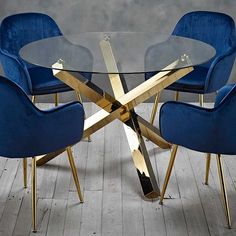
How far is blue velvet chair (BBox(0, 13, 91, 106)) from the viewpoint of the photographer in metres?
3.98

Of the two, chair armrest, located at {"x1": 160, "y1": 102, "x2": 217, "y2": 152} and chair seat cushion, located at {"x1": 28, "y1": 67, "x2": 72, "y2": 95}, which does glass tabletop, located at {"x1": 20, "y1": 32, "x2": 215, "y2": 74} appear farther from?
chair armrest, located at {"x1": 160, "y1": 102, "x2": 217, "y2": 152}

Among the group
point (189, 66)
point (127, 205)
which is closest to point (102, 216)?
point (127, 205)

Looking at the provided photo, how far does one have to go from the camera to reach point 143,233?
121 inches

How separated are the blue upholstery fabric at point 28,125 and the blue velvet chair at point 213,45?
1.24 metres

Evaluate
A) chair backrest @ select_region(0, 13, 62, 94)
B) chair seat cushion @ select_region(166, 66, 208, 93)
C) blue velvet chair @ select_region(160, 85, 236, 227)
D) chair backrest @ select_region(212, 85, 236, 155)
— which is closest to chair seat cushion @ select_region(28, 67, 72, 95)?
chair backrest @ select_region(0, 13, 62, 94)

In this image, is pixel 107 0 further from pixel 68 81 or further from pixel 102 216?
pixel 102 216

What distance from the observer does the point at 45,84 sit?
404cm

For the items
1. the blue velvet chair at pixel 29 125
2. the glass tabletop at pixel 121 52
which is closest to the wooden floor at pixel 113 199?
the blue velvet chair at pixel 29 125

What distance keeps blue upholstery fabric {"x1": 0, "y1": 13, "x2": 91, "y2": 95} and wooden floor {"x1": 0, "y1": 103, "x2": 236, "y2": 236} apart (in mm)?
555

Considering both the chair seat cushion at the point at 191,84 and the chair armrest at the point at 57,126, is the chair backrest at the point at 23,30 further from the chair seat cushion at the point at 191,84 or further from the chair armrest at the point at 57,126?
the chair armrest at the point at 57,126

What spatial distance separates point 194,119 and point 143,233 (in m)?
0.73

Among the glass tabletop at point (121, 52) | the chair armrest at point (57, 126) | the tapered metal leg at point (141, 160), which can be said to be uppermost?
the glass tabletop at point (121, 52)

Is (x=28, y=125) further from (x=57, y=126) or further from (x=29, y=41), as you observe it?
(x=29, y=41)

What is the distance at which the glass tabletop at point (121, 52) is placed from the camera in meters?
3.46
